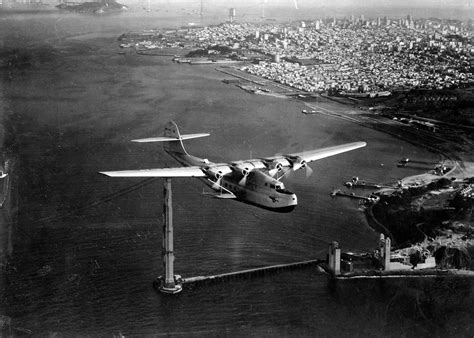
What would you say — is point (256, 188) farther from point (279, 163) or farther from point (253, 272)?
point (253, 272)

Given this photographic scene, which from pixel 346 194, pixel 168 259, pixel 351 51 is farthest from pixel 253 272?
pixel 351 51

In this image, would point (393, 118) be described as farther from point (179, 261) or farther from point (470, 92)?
point (179, 261)

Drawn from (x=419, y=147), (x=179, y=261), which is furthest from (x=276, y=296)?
(x=419, y=147)

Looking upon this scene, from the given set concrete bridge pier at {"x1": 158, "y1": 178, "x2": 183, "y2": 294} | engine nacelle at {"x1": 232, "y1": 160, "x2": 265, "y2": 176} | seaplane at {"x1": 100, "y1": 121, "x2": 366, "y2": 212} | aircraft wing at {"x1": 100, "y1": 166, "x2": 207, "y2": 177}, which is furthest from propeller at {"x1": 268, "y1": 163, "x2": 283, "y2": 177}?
concrete bridge pier at {"x1": 158, "y1": 178, "x2": 183, "y2": 294}

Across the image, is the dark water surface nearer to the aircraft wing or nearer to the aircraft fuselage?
the aircraft fuselage

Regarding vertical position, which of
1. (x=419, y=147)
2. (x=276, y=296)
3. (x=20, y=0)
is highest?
(x=20, y=0)
